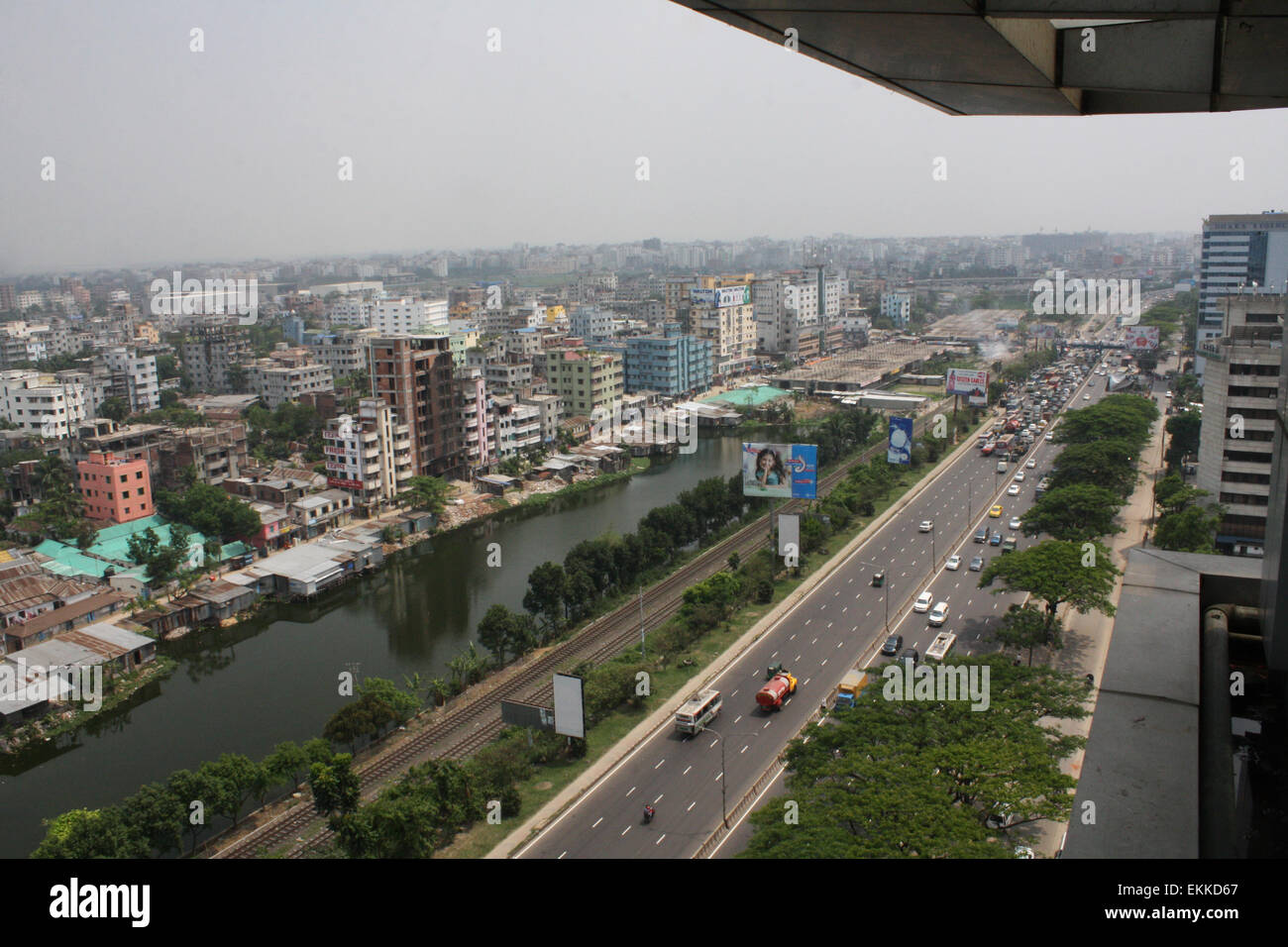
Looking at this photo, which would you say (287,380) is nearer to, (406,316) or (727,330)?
(727,330)

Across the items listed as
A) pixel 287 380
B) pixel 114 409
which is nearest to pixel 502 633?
pixel 287 380

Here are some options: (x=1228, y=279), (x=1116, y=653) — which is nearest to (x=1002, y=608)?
(x=1116, y=653)

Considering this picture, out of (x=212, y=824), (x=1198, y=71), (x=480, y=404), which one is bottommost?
(x=212, y=824)

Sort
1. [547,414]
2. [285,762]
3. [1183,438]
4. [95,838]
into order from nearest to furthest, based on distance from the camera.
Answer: [95,838], [285,762], [1183,438], [547,414]

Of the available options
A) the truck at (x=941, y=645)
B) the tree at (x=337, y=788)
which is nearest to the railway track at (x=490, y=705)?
the tree at (x=337, y=788)

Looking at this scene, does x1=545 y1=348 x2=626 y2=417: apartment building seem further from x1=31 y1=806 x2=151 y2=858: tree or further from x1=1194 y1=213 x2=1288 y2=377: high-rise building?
x1=1194 y1=213 x2=1288 y2=377: high-rise building
